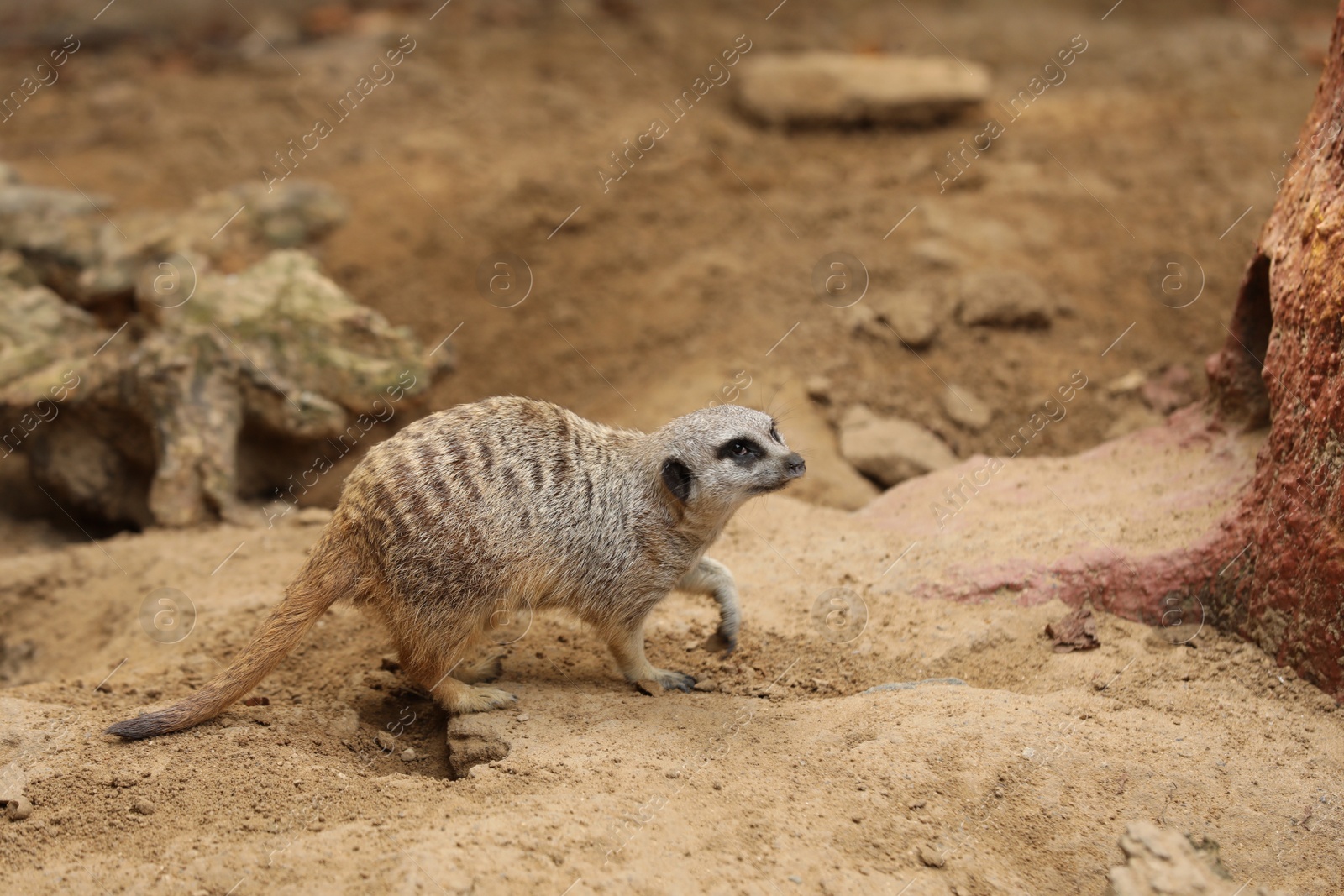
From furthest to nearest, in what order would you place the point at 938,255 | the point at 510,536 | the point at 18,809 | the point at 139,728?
1. the point at 938,255
2. the point at 510,536
3. the point at 139,728
4. the point at 18,809

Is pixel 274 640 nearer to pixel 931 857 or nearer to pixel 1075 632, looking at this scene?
pixel 931 857

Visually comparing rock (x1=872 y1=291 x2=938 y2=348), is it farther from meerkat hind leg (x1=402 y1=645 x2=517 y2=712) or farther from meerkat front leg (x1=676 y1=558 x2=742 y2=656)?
meerkat hind leg (x1=402 y1=645 x2=517 y2=712)

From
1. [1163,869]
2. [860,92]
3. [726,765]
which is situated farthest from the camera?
[860,92]

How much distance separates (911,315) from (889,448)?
1.00m

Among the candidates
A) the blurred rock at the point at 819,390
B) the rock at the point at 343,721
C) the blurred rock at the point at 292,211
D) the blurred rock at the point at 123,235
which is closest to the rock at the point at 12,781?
the rock at the point at 343,721

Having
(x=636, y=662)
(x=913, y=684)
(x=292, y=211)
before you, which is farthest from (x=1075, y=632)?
(x=292, y=211)

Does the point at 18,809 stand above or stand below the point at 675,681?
below

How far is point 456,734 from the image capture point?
320 cm

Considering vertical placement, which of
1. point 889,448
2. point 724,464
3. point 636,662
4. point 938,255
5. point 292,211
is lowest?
point 636,662

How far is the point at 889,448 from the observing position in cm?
523

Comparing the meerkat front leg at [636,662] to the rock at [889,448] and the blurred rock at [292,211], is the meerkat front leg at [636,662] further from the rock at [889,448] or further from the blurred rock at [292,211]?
the blurred rock at [292,211]

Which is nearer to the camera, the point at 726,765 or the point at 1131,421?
the point at 726,765

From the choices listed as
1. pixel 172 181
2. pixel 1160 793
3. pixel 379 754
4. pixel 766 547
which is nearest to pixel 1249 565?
pixel 1160 793

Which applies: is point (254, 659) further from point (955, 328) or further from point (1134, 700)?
point (955, 328)
